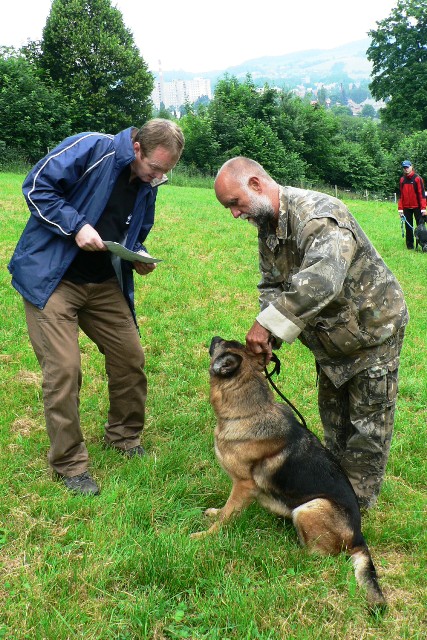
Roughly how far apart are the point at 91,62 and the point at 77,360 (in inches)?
1732

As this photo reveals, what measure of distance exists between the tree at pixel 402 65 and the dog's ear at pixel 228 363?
61220 millimetres

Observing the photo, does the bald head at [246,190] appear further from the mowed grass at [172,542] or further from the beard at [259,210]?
the mowed grass at [172,542]

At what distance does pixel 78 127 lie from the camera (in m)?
41.5

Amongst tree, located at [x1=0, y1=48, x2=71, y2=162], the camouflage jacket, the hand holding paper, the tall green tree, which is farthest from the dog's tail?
the tall green tree

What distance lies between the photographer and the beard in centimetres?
368

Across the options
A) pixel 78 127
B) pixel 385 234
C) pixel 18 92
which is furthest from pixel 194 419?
pixel 78 127

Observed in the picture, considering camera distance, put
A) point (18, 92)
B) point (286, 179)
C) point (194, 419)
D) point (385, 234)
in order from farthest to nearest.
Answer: point (286, 179), point (18, 92), point (385, 234), point (194, 419)

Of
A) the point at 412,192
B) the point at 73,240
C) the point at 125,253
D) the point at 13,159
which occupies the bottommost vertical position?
the point at 412,192

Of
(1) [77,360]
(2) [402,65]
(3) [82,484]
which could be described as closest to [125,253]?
(1) [77,360]

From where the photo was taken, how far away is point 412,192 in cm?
1600

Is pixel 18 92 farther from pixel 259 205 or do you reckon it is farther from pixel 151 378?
pixel 259 205

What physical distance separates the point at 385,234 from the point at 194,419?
47.3 ft

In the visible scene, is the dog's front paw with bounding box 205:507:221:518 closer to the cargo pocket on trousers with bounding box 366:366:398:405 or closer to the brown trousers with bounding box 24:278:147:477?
the brown trousers with bounding box 24:278:147:477

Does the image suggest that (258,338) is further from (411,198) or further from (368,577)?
(411,198)
